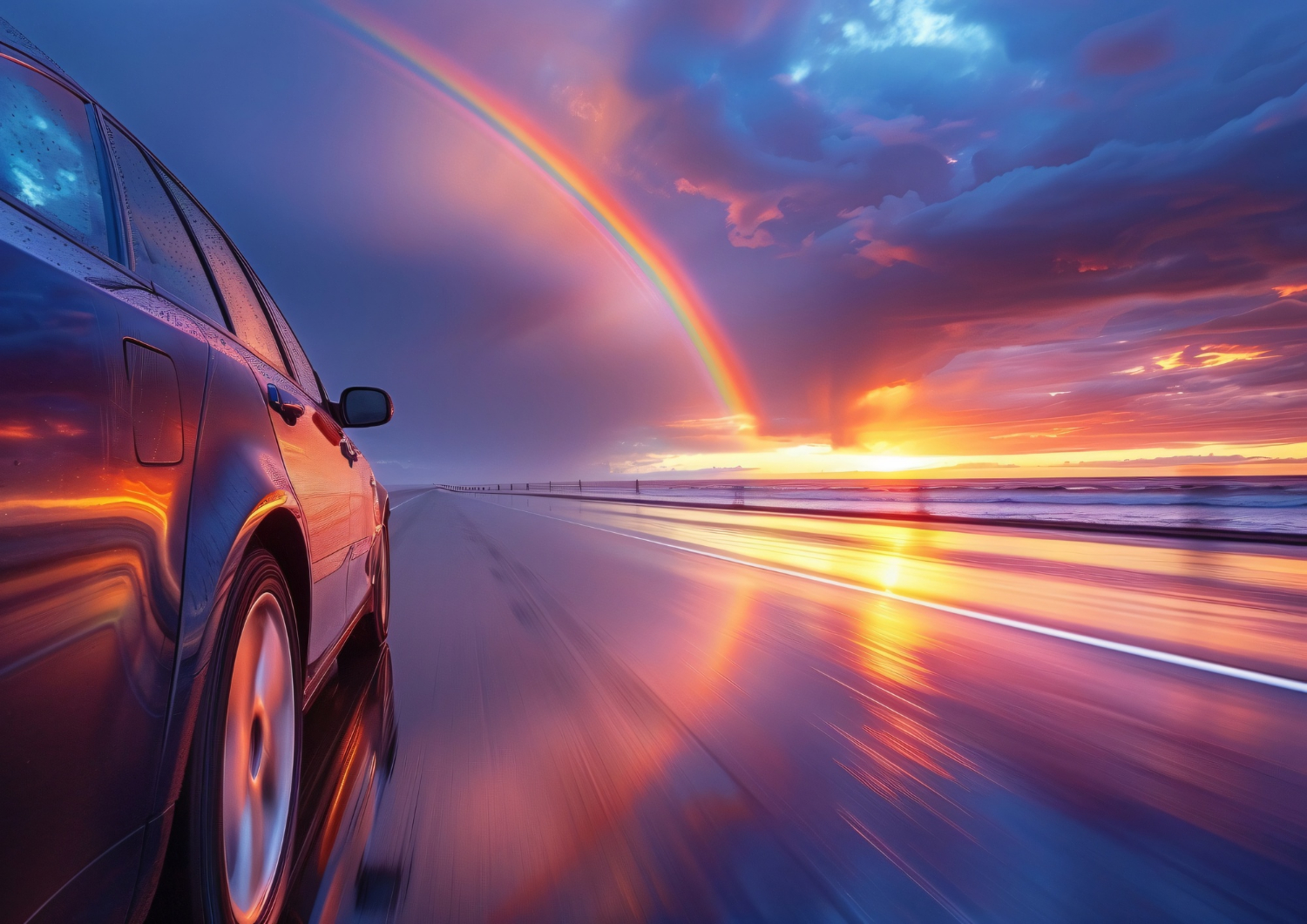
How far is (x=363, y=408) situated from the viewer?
4398 millimetres

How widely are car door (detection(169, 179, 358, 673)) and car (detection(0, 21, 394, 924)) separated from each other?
122 millimetres

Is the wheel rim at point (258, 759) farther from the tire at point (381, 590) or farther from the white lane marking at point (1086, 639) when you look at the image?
the white lane marking at point (1086, 639)

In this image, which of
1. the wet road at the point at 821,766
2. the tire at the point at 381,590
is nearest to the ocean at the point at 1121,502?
the wet road at the point at 821,766

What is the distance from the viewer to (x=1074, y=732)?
3.33 meters

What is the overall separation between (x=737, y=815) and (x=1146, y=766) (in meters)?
1.71

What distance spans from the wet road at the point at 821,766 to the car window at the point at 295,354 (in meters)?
1.74

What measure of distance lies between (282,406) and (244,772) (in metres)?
1.16

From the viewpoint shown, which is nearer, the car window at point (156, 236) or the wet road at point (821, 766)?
the car window at point (156, 236)

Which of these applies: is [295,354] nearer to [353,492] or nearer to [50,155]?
[353,492]

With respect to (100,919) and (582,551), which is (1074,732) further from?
(582,551)

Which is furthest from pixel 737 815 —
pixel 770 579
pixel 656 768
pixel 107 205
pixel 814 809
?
pixel 770 579

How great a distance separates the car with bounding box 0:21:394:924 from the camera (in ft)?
3.49

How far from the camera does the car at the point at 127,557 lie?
1064 mm

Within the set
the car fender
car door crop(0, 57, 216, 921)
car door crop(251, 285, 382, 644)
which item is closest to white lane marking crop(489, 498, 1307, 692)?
car door crop(251, 285, 382, 644)
